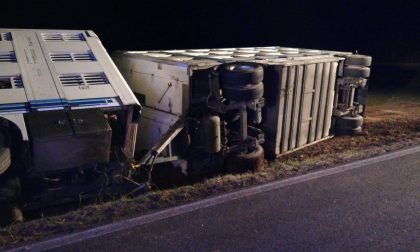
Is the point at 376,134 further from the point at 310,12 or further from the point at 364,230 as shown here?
the point at 310,12

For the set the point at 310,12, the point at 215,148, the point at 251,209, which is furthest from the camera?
the point at 310,12

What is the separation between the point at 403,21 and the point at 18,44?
30.2 m

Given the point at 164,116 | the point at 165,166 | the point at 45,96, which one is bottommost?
the point at 165,166

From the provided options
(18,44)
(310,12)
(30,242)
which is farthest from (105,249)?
(310,12)

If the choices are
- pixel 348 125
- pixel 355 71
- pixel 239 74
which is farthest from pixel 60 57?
pixel 348 125

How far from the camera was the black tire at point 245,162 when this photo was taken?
6855 millimetres

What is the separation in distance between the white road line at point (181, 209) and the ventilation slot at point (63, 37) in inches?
158

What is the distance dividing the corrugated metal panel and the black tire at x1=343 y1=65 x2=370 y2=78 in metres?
0.33

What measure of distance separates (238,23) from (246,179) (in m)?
17.4

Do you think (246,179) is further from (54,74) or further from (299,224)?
(54,74)

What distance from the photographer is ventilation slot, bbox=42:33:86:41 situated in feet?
22.8

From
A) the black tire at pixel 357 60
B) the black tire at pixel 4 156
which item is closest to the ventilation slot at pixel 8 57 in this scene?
the black tire at pixel 4 156

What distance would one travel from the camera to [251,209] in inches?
187

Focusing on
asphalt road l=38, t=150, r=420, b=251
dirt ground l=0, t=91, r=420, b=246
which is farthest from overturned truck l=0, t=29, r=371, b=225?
asphalt road l=38, t=150, r=420, b=251
